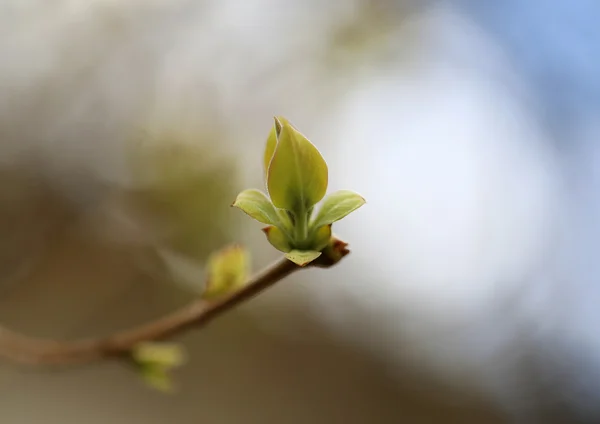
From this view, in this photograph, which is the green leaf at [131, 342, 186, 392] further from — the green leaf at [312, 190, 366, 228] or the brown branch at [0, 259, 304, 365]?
the green leaf at [312, 190, 366, 228]

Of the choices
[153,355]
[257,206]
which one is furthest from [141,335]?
[257,206]

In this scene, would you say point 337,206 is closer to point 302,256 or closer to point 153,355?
point 302,256

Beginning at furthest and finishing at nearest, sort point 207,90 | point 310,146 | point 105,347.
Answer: point 207,90 → point 105,347 → point 310,146

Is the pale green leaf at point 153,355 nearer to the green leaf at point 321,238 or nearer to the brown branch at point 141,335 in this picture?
the brown branch at point 141,335

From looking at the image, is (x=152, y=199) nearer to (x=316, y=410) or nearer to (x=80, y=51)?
(x=80, y=51)

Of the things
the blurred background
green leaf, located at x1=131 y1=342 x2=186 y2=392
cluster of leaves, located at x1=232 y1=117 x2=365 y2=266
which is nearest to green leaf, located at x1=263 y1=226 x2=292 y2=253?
cluster of leaves, located at x1=232 y1=117 x2=365 y2=266

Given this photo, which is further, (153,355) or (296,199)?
(153,355)

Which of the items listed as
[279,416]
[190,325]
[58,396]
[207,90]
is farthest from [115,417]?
[190,325]
